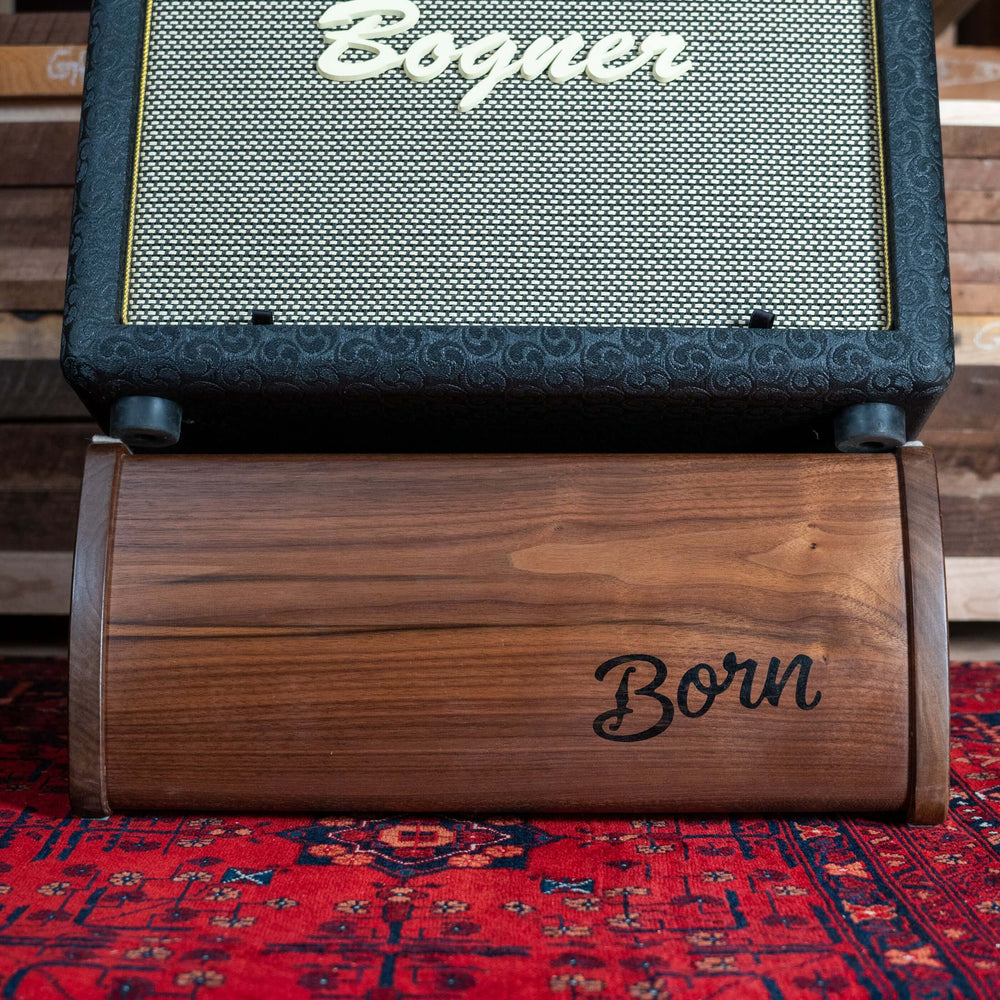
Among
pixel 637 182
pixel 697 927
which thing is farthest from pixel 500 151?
pixel 697 927

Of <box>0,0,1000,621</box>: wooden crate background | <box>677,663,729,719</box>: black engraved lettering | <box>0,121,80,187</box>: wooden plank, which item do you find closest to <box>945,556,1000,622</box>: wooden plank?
<box>0,0,1000,621</box>: wooden crate background

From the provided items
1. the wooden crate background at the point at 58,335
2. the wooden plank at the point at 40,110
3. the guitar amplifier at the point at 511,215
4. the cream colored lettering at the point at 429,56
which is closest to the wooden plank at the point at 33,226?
the wooden crate background at the point at 58,335

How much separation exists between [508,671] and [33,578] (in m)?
0.79

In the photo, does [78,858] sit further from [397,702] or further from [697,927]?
[697,927]

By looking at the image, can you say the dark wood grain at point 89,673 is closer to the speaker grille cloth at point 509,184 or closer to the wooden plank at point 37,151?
the speaker grille cloth at point 509,184

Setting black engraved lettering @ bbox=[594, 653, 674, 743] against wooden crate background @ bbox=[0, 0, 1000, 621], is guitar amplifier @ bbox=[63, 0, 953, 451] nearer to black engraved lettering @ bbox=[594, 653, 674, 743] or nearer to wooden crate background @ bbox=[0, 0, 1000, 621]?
black engraved lettering @ bbox=[594, 653, 674, 743]

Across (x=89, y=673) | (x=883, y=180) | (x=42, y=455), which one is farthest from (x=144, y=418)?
(x=42, y=455)

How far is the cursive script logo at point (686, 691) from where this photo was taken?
0.58 metres

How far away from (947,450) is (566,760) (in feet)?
2.62

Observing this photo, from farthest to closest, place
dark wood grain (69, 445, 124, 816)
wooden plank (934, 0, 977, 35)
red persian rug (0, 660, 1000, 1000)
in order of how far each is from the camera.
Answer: wooden plank (934, 0, 977, 35) → dark wood grain (69, 445, 124, 816) → red persian rug (0, 660, 1000, 1000)

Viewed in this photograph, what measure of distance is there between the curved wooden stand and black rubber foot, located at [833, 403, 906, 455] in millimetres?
59

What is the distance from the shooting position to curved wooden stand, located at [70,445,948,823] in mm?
576

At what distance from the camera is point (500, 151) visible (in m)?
0.62

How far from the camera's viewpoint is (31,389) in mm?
1122
